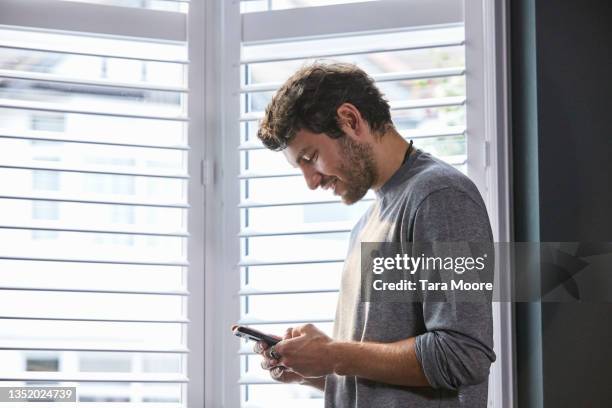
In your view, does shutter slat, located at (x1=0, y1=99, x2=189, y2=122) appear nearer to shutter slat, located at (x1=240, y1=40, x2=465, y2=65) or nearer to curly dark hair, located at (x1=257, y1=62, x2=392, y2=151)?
shutter slat, located at (x1=240, y1=40, x2=465, y2=65)

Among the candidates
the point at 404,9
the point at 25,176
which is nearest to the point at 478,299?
the point at 404,9

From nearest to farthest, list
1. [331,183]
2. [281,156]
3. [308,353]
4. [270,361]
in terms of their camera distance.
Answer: [308,353] → [270,361] → [331,183] → [281,156]

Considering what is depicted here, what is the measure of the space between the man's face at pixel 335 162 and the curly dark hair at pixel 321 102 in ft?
0.06

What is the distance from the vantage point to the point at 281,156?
197 cm

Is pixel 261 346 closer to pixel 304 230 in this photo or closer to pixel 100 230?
pixel 304 230

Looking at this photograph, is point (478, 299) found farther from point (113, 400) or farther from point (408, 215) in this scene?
point (113, 400)

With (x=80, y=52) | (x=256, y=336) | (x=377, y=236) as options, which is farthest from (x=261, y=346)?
(x=80, y=52)

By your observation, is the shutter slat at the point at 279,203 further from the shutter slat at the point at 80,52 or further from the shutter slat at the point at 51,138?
the shutter slat at the point at 80,52

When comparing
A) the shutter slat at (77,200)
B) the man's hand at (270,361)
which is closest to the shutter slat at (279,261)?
the shutter slat at (77,200)

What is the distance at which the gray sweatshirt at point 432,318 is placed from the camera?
1.28 m

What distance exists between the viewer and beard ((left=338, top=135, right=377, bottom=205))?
152cm

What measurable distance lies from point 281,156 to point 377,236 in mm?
565

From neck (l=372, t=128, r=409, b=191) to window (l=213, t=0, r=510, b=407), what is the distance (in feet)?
1.24

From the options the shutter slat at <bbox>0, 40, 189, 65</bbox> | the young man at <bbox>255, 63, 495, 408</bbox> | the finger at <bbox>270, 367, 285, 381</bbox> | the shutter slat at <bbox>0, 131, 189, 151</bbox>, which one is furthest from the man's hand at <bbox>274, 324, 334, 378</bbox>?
the shutter slat at <bbox>0, 40, 189, 65</bbox>
